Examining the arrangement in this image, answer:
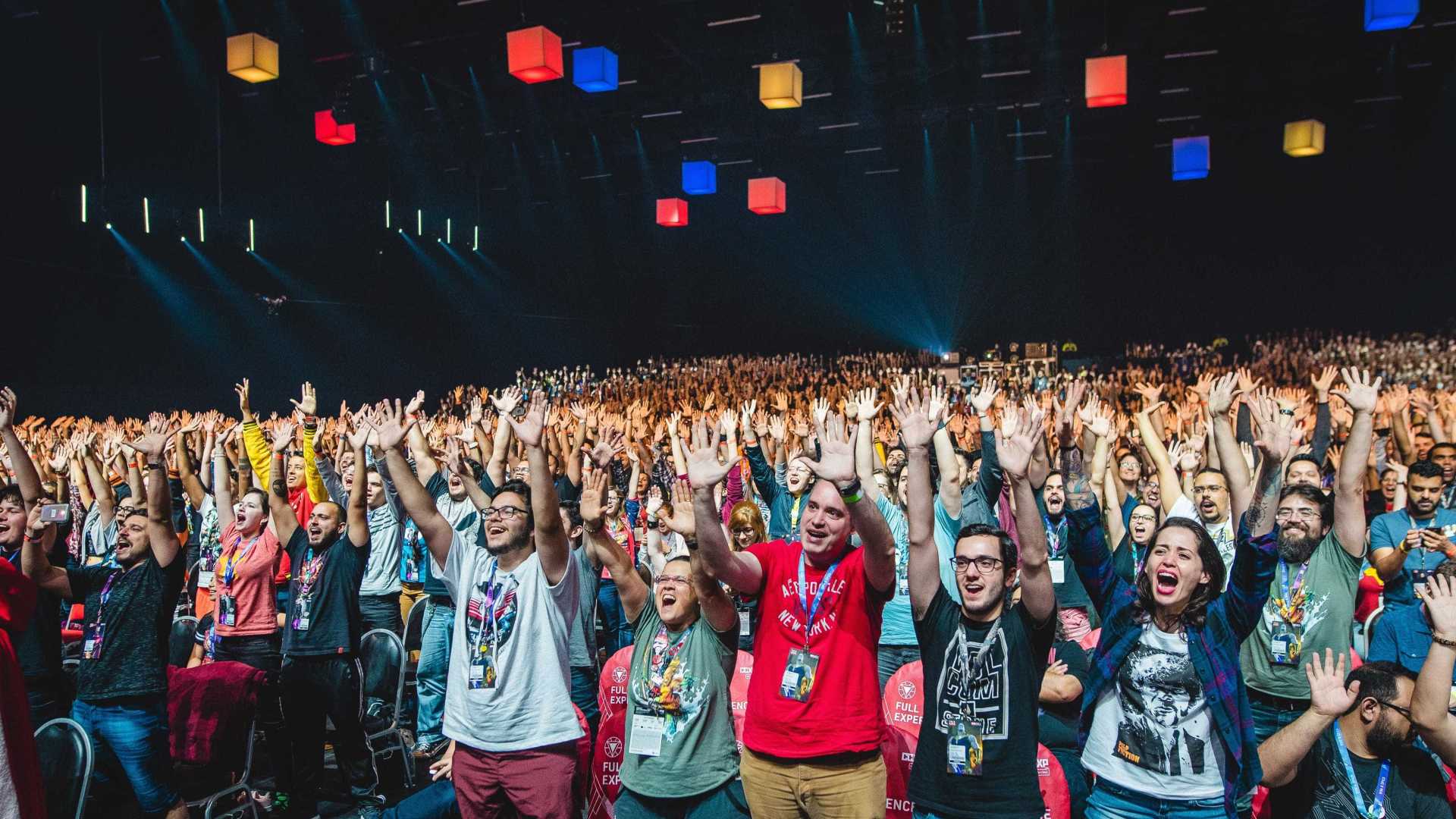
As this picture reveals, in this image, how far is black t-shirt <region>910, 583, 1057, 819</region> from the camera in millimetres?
2393

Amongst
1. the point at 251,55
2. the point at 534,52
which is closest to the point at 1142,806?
the point at 534,52

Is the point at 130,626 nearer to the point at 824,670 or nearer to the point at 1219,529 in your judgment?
the point at 824,670

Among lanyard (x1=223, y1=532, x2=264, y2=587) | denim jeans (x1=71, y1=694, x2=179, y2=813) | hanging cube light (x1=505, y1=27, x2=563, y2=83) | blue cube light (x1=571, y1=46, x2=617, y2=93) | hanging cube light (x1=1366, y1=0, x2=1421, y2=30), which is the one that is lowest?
denim jeans (x1=71, y1=694, x2=179, y2=813)

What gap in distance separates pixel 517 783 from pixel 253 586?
80.7 inches

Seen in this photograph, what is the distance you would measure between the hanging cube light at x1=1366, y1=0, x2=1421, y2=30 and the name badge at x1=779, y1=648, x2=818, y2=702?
742 centimetres

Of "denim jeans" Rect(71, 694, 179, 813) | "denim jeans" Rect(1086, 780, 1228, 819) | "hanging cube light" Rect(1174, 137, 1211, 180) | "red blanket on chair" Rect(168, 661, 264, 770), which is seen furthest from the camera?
"hanging cube light" Rect(1174, 137, 1211, 180)

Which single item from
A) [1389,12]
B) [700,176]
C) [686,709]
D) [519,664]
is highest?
[700,176]

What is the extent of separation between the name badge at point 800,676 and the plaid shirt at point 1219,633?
26.0 inches

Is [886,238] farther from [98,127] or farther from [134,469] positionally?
[134,469]

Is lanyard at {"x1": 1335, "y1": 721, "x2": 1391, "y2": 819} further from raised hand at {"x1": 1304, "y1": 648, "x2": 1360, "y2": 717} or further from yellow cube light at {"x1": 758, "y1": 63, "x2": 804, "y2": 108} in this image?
yellow cube light at {"x1": 758, "y1": 63, "x2": 804, "y2": 108}

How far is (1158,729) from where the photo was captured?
2.39 metres

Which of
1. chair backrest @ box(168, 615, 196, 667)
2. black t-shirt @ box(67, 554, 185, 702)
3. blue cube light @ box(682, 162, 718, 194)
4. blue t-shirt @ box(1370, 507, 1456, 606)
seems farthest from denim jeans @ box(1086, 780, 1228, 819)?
blue cube light @ box(682, 162, 718, 194)

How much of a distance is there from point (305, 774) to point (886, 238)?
14.8 metres

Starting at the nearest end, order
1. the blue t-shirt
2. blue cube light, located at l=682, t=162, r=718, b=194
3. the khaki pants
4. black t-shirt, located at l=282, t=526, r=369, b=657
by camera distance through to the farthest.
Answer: the khaki pants < black t-shirt, located at l=282, t=526, r=369, b=657 < the blue t-shirt < blue cube light, located at l=682, t=162, r=718, b=194
